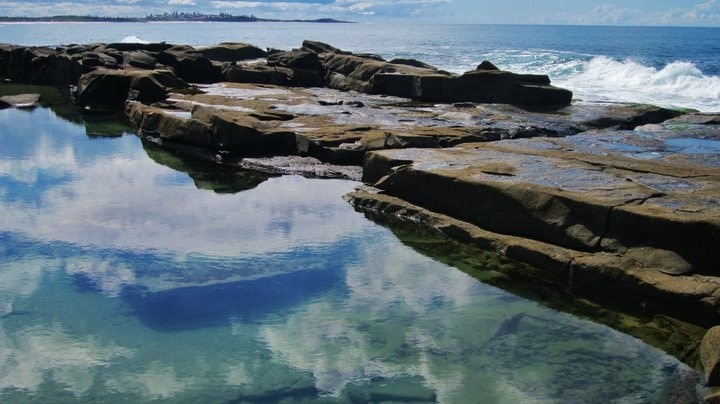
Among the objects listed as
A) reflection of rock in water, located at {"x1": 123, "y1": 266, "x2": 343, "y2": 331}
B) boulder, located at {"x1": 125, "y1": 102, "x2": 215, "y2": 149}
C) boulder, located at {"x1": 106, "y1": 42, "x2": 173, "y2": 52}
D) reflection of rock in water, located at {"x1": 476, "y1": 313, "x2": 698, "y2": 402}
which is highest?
boulder, located at {"x1": 106, "y1": 42, "x2": 173, "y2": 52}

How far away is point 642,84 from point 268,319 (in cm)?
3112

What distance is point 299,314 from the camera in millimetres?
6117

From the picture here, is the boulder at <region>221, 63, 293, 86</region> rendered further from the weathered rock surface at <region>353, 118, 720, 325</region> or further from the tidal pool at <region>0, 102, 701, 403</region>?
the tidal pool at <region>0, 102, 701, 403</region>

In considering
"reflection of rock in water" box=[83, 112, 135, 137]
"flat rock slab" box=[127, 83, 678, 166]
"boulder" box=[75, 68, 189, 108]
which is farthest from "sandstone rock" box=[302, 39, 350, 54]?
"reflection of rock in water" box=[83, 112, 135, 137]

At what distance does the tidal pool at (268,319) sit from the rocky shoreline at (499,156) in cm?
66

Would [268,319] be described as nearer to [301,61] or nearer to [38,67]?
[301,61]

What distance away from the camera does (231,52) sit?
31.2 metres

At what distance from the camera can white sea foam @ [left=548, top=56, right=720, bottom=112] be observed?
25656 mm

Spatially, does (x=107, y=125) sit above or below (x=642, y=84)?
above

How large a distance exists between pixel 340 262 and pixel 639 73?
3226cm

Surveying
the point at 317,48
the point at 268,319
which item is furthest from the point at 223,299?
the point at 317,48

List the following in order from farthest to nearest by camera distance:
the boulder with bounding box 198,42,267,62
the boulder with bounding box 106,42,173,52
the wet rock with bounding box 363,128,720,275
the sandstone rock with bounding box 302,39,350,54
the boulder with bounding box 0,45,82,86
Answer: the boulder with bounding box 198,42,267,62, the boulder with bounding box 106,42,173,52, the sandstone rock with bounding box 302,39,350,54, the boulder with bounding box 0,45,82,86, the wet rock with bounding box 363,128,720,275

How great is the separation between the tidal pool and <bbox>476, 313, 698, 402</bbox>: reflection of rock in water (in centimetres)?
2

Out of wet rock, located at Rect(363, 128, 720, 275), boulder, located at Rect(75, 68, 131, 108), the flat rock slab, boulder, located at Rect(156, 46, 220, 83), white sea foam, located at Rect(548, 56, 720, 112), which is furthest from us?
white sea foam, located at Rect(548, 56, 720, 112)
